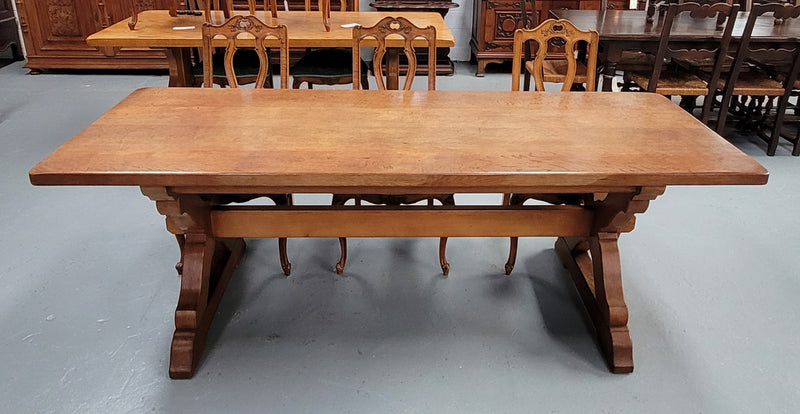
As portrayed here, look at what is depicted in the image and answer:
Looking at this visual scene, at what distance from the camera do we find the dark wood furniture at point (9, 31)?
5.20m

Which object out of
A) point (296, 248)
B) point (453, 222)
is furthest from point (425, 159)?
point (296, 248)

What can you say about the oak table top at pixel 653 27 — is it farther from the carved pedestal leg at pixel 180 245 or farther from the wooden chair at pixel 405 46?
the carved pedestal leg at pixel 180 245

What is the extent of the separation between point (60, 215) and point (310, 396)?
1740 millimetres

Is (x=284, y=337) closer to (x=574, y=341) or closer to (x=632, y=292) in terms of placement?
(x=574, y=341)

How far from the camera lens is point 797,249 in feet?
8.11

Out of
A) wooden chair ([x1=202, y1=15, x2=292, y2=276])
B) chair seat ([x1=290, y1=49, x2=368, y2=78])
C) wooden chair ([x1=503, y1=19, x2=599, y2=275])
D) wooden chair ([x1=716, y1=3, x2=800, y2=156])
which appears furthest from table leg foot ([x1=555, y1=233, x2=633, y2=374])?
wooden chair ([x1=716, y1=3, x2=800, y2=156])

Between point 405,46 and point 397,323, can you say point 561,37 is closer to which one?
point 405,46

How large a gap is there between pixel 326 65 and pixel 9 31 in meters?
3.76

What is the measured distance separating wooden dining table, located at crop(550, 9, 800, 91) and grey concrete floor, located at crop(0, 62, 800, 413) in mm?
1053

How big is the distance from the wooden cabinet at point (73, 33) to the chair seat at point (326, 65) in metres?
2.17

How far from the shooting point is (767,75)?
3697 millimetres

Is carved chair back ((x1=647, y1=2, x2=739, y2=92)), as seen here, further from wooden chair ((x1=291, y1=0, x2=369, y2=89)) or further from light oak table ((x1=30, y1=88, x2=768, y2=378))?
wooden chair ((x1=291, y1=0, x2=369, y2=89))

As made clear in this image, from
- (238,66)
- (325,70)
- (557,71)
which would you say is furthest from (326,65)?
(557,71)

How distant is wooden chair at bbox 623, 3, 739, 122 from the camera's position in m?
3.08
